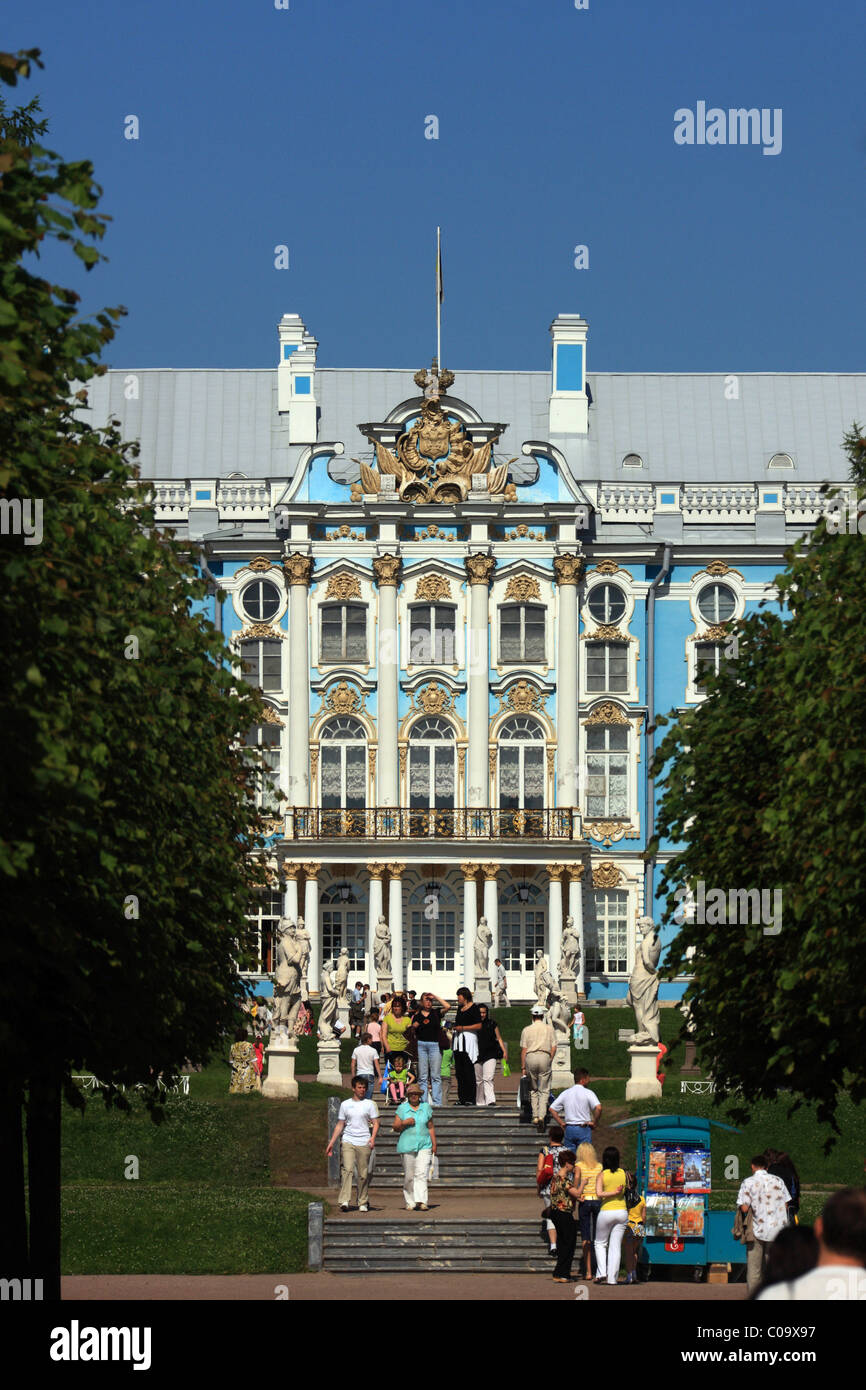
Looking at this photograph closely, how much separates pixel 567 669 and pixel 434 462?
19.1 feet

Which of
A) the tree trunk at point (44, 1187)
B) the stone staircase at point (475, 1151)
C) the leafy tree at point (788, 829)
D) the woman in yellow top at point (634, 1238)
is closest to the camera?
the leafy tree at point (788, 829)

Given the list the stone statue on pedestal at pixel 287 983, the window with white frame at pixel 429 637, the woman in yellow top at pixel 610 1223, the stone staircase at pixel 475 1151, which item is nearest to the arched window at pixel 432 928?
the window with white frame at pixel 429 637

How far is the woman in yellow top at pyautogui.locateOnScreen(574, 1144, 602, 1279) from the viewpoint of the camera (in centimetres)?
2262

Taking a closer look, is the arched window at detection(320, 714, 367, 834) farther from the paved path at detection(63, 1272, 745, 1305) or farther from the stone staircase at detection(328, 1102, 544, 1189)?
the paved path at detection(63, 1272, 745, 1305)

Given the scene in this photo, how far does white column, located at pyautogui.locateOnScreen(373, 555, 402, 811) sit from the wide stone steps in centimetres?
3204

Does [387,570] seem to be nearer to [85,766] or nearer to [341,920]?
[341,920]

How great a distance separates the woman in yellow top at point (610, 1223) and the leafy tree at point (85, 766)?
3.85 metres

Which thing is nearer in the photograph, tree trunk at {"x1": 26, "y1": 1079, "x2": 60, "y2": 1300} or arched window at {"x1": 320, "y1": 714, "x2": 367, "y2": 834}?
tree trunk at {"x1": 26, "y1": 1079, "x2": 60, "y2": 1300}

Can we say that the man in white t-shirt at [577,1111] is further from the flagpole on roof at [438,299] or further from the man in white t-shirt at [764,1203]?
the flagpole on roof at [438,299]

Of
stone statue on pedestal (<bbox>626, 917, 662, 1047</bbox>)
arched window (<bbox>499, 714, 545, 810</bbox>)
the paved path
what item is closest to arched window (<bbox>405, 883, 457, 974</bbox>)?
arched window (<bbox>499, 714, 545, 810</bbox>)

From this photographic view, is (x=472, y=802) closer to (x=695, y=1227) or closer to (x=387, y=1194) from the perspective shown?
(x=387, y=1194)

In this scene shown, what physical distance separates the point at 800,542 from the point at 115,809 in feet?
21.0

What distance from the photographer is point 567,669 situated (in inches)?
2232

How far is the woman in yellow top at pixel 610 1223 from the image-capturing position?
22.3 m
